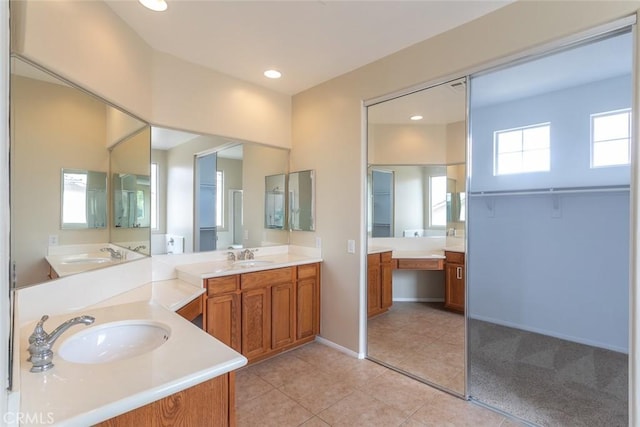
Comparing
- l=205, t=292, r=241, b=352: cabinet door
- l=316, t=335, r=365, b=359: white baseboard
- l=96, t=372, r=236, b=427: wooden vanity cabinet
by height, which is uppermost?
l=96, t=372, r=236, b=427: wooden vanity cabinet

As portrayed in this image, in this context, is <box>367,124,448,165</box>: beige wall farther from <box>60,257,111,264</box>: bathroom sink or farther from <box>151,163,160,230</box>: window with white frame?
<box>60,257,111,264</box>: bathroom sink

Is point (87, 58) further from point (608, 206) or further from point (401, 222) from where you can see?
point (608, 206)

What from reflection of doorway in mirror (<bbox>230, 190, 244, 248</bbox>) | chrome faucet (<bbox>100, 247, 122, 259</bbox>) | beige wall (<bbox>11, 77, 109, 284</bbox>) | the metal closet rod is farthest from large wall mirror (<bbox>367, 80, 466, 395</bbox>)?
beige wall (<bbox>11, 77, 109, 284</bbox>)

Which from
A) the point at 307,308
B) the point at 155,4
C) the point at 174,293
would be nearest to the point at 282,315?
the point at 307,308

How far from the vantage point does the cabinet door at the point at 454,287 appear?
96.3 inches

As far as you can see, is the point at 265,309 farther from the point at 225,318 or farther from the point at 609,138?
the point at 609,138

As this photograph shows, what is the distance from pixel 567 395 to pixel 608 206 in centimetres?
150

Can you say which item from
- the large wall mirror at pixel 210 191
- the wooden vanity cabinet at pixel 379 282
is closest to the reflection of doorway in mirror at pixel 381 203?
the wooden vanity cabinet at pixel 379 282

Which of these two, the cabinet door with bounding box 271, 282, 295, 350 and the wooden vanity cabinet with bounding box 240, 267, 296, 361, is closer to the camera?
the wooden vanity cabinet with bounding box 240, 267, 296, 361

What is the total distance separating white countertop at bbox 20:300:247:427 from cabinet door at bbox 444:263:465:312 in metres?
1.98

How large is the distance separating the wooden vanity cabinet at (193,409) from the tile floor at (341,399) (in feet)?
3.73

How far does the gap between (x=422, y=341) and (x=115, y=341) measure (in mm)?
2539

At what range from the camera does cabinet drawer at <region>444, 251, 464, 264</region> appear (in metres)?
2.44

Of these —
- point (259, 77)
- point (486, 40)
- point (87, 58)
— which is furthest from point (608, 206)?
point (87, 58)
